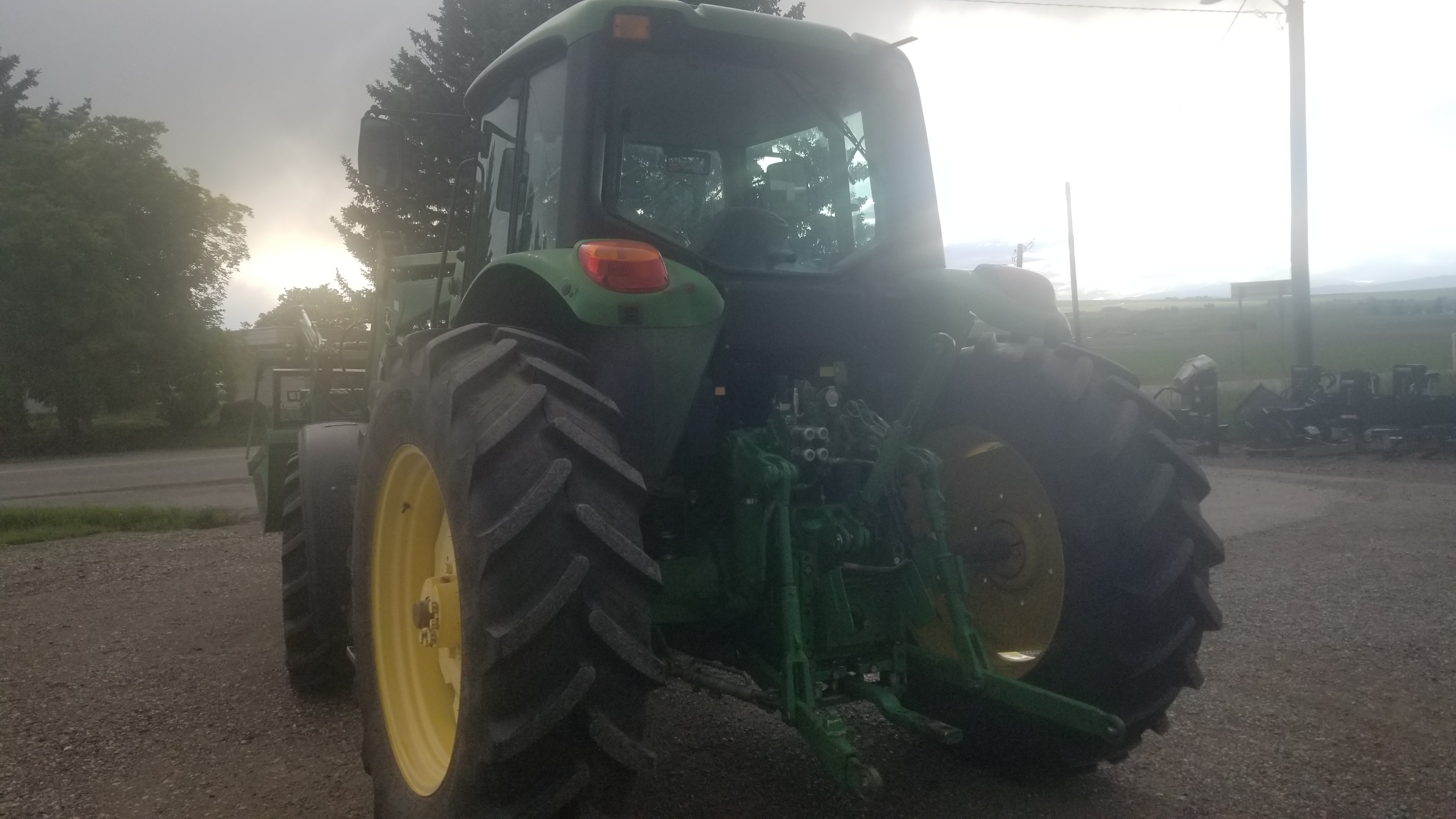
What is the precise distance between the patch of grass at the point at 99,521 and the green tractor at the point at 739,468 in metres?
8.42

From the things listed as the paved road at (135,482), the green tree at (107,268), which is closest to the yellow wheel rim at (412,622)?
the paved road at (135,482)

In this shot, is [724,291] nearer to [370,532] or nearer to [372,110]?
[370,532]

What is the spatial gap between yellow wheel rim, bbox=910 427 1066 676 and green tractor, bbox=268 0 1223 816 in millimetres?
10

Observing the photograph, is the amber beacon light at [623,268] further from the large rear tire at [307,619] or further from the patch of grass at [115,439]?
the patch of grass at [115,439]

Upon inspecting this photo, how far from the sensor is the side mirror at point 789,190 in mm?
3691

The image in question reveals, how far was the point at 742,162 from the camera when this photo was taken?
3.70 meters

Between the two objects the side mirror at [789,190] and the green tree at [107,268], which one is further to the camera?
the green tree at [107,268]

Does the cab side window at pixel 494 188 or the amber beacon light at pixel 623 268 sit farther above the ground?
the cab side window at pixel 494 188

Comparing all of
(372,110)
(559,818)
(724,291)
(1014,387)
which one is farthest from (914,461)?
(372,110)

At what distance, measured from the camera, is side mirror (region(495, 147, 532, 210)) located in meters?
3.76

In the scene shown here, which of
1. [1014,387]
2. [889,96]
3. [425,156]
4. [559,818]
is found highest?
[425,156]

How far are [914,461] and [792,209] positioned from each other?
1.10 meters

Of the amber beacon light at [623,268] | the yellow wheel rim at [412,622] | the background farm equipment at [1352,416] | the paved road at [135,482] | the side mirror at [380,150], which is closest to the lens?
the amber beacon light at [623,268]

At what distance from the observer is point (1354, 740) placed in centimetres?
381
